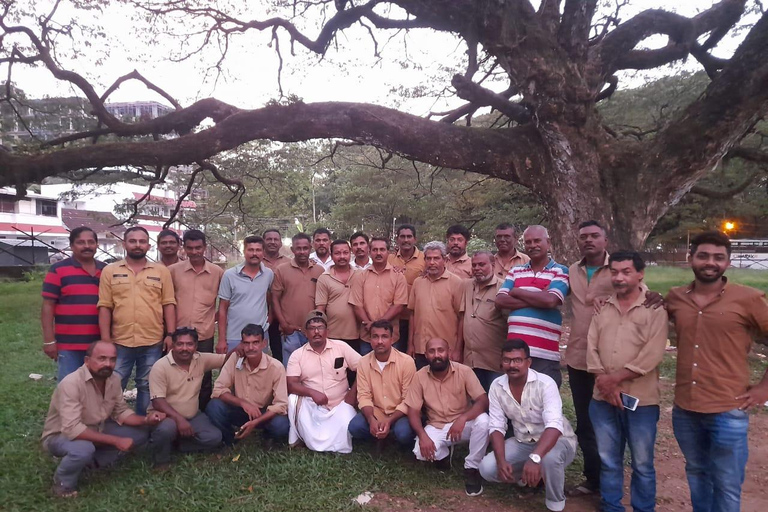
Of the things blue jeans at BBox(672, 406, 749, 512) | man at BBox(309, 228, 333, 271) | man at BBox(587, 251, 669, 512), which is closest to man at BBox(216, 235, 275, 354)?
man at BBox(309, 228, 333, 271)

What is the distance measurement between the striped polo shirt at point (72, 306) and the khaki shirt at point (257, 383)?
3.72 feet

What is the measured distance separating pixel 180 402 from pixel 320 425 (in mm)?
1172

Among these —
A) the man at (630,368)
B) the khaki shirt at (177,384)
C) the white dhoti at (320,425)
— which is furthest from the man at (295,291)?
the man at (630,368)

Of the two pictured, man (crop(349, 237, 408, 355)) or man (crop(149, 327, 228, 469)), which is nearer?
man (crop(149, 327, 228, 469))

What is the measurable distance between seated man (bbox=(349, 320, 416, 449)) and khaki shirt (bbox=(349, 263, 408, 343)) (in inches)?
21.2

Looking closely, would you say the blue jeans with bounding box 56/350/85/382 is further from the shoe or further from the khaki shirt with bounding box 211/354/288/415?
the shoe

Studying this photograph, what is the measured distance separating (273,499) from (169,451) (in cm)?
116

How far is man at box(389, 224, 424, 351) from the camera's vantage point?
18.2 ft

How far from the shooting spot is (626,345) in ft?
11.0

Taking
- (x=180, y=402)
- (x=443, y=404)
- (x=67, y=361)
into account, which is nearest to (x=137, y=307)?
(x=67, y=361)

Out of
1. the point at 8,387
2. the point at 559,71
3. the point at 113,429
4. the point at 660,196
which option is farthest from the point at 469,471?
the point at 8,387

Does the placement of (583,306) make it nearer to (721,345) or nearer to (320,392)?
(721,345)

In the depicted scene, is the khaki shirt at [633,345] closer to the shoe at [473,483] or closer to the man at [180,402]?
the shoe at [473,483]

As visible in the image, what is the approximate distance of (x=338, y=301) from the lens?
5.30 metres
